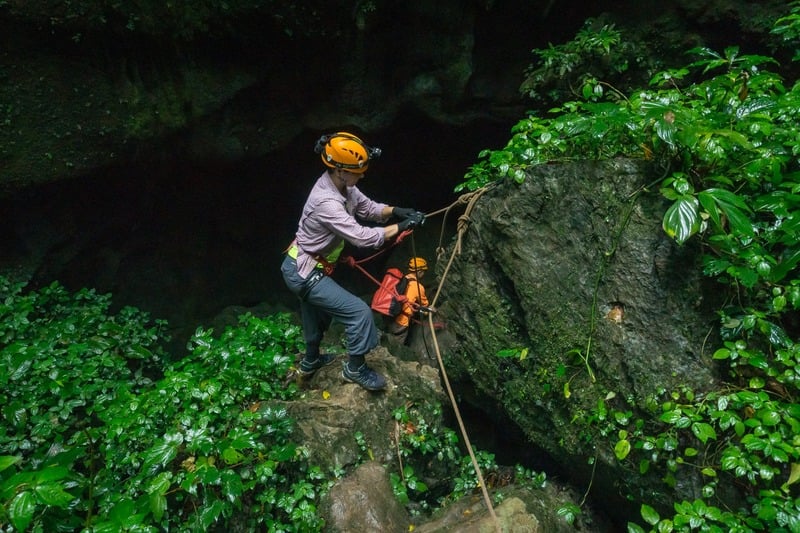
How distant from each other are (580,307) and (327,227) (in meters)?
1.99

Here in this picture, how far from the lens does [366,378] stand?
4070 millimetres

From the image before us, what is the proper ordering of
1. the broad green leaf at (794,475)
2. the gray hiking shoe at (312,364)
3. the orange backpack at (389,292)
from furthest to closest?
the orange backpack at (389,292) → the gray hiking shoe at (312,364) → the broad green leaf at (794,475)

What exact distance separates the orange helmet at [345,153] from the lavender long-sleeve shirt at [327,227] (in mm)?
198

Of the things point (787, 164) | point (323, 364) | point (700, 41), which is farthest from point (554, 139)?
point (700, 41)

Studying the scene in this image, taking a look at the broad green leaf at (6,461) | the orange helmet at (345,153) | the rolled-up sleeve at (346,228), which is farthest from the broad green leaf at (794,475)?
the broad green leaf at (6,461)

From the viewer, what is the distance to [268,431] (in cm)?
331

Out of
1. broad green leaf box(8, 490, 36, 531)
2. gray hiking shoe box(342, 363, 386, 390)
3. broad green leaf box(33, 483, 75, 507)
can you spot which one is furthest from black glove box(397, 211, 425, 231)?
A: broad green leaf box(8, 490, 36, 531)

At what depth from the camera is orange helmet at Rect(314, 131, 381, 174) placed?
3.62 metres

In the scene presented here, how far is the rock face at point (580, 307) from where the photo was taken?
2.61 m

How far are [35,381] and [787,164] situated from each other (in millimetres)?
5467

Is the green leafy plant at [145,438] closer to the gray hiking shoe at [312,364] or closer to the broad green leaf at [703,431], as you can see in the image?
the gray hiking shoe at [312,364]

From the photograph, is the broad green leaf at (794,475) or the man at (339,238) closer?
the broad green leaf at (794,475)

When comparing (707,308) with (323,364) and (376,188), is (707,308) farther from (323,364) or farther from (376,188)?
(376,188)

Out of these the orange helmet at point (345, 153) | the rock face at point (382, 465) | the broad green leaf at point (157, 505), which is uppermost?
the orange helmet at point (345, 153)
